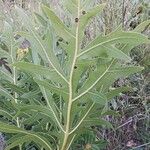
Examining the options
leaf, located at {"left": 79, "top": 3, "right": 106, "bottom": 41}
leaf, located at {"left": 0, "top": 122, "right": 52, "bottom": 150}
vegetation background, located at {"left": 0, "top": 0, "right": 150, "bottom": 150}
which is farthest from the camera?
vegetation background, located at {"left": 0, "top": 0, "right": 150, "bottom": 150}

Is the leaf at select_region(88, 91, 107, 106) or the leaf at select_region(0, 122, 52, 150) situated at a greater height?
the leaf at select_region(88, 91, 107, 106)

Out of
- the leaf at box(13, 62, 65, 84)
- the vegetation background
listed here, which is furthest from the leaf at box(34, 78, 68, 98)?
the vegetation background

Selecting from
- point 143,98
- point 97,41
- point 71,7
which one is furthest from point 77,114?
point 143,98

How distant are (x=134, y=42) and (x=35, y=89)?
0.56 m

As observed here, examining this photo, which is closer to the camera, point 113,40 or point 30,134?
point 113,40

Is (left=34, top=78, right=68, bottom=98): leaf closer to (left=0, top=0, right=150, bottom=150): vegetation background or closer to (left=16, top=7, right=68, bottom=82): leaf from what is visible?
(left=16, top=7, right=68, bottom=82): leaf

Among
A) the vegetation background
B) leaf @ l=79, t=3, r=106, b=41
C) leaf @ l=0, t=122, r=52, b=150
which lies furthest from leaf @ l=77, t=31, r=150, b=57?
leaf @ l=0, t=122, r=52, b=150

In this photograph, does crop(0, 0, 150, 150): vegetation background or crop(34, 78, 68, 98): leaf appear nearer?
crop(34, 78, 68, 98): leaf

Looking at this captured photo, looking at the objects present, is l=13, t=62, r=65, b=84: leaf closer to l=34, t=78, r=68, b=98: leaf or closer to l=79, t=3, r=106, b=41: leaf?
l=34, t=78, r=68, b=98: leaf

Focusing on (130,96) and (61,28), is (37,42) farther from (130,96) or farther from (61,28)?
(130,96)

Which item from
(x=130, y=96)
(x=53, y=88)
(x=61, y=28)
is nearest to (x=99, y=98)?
(x=53, y=88)

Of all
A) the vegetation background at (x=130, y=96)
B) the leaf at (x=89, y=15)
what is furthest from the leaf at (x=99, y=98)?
the vegetation background at (x=130, y=96)

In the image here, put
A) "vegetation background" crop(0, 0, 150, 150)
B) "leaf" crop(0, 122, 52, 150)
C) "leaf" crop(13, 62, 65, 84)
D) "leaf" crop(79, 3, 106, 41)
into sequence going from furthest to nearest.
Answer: "vegetation background" crop(0, 0, 150, 150) < "leaf" crop(0, 122, 52, 150) < "leaf" crop(13, 62, 65, 84) < "leaf" crop(79, 3, 106, 41)

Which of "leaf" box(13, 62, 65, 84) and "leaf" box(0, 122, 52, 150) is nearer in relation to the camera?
"leaf" box(13, 62, 65, 84)
